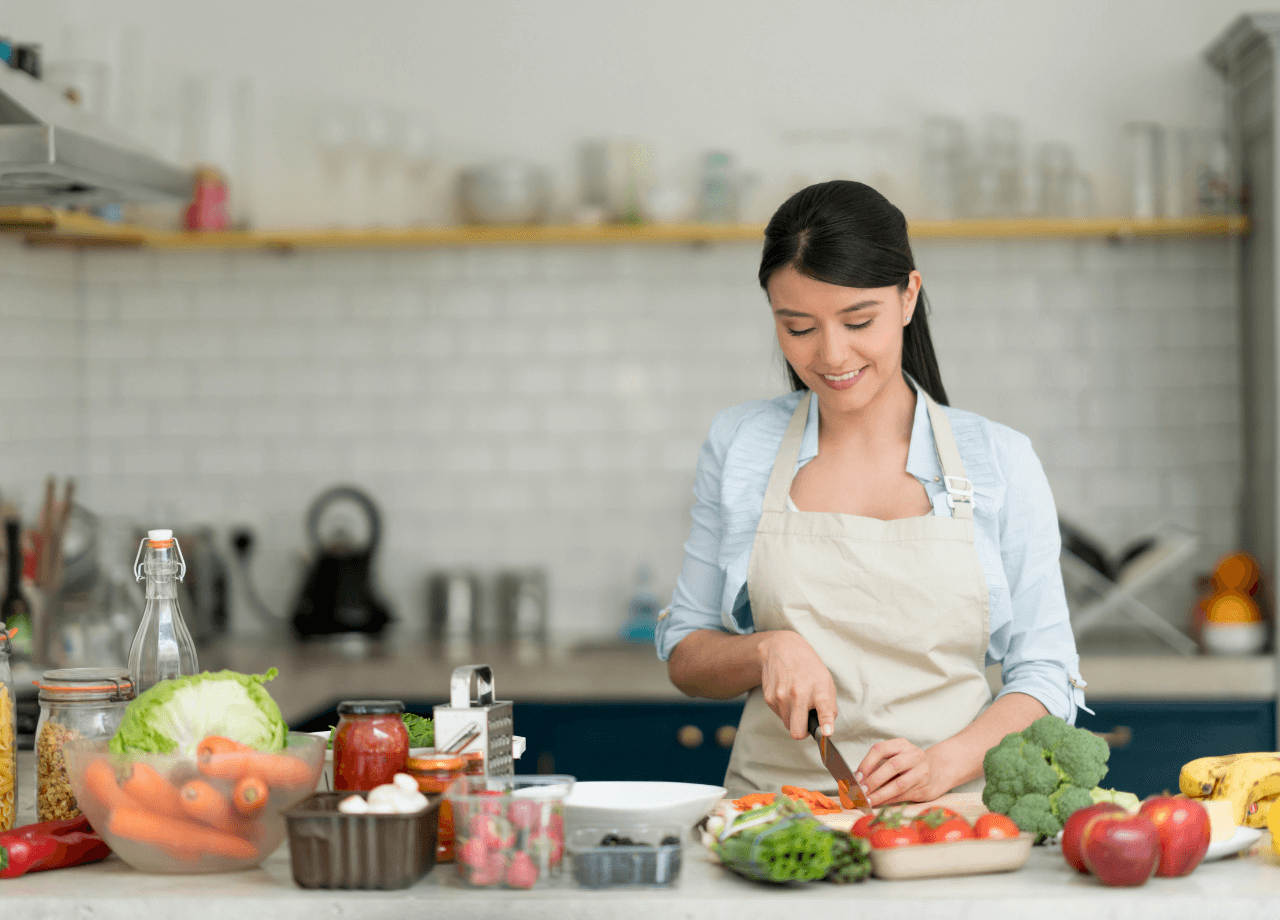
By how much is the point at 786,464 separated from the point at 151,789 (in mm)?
1104

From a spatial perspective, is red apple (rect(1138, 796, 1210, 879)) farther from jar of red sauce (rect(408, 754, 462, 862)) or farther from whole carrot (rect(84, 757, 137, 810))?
whole carrot (rect(84, 757, 137, 810))

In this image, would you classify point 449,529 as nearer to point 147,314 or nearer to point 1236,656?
point 147,314

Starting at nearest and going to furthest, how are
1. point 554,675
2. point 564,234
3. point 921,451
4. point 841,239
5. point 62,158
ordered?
point 841,239
point 921,451
point 62,158
point 554,675
point 564,234

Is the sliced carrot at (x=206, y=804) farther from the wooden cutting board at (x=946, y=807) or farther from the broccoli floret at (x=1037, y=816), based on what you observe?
the broccoli floret at (x=1037, y=816)

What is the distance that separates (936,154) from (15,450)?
9.34ft

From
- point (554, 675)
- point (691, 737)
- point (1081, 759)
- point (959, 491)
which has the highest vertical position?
point (959, 491)

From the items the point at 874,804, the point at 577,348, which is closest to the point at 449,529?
the point at 577,348

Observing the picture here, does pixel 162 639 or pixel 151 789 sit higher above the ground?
pixel 162 639

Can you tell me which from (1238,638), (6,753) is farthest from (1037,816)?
(1238,638)

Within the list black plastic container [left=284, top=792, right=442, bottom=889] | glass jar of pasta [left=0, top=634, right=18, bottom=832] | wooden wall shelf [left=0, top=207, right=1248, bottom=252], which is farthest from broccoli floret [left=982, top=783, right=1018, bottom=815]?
wooden wall shelf [left=0, top=207, right=1248, bottom=252]

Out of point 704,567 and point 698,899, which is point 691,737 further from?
point 698,899

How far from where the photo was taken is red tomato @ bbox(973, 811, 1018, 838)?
1.34m

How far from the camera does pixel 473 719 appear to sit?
1.43 m

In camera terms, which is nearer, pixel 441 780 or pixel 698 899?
pixel 698 899
